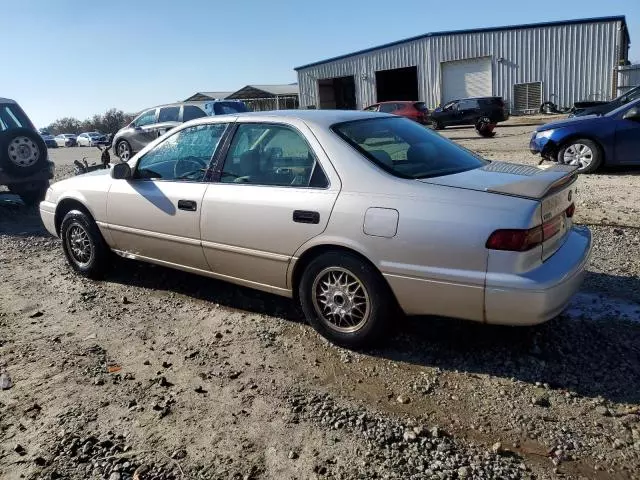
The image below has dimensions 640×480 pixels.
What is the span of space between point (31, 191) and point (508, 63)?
1105 inches

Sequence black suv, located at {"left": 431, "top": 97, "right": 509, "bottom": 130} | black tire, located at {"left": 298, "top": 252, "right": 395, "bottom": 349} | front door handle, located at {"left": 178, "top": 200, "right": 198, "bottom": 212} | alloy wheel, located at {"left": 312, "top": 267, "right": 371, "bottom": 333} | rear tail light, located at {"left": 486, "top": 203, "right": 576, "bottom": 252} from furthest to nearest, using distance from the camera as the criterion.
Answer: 1. black suv, located at {"left": 431, "top": 97, "right": 509, "bottom": 130}
2. front door handle, located at {"left": 178, "top": 200, "right": 198, "bottom": 212}
3. alloy wheel, located at {"left": 312, "top": 267, "right": 371, "bottom": 333}
4. black tire, located at {"left": 298, "top": 252, "right": 395, "bottom": 349}
5. rear tail light, located at {"left": 486, "top": 203, "right": 576, "bottom": 252}

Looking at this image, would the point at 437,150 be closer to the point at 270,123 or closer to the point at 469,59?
the point at 270,123

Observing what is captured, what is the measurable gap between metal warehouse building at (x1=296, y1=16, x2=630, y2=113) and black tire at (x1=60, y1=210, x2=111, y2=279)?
29978 millimetres

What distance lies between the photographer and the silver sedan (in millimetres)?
3100

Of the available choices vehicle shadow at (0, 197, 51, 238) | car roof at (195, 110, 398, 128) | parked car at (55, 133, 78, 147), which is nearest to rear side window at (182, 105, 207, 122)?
vehicle shadow at (0, 197, 51, 238)

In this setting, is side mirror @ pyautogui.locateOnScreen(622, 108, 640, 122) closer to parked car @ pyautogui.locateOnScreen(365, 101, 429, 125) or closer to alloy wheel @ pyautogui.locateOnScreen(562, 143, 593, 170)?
alloy wheel @ pyautogui.locateOnScreen(562, 143, 593, 170)

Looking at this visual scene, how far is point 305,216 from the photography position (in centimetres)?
365

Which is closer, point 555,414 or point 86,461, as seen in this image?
point 86,461

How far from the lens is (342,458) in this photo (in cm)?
266

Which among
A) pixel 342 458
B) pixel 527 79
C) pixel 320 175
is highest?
pixel 527 79

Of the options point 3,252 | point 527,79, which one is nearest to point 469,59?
point 527,79

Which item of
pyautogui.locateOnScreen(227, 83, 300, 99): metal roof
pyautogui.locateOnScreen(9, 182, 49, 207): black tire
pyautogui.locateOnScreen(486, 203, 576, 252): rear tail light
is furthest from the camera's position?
pyautogui.locateOnScreen(227, 83, 300, 99): metal roof

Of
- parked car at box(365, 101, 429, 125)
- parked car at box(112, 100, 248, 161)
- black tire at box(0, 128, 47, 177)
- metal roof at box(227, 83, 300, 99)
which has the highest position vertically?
metal roof at box(227, 83, 300, 99)

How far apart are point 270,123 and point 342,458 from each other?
8.21 feet
